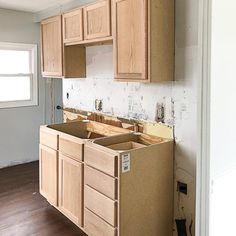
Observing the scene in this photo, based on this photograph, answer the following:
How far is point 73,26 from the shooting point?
124 inches

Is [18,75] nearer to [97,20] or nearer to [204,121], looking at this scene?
[97,20]

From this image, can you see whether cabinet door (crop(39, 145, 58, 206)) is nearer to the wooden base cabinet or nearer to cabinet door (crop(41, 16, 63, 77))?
the wooden base cabinet

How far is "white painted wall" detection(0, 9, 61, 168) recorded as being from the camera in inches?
176

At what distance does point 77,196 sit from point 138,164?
78 centimetres

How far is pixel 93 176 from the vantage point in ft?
8.04

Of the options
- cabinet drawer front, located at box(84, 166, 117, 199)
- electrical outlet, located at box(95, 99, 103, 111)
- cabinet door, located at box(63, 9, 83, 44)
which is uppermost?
cabinet door, located at box(63, 9, 83, 44)

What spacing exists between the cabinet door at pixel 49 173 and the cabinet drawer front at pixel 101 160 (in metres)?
0.64

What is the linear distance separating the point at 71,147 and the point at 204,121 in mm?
1439

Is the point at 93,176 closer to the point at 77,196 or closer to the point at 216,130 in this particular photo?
the point at 77,196

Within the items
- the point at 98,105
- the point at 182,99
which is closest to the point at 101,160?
the point at 182,99

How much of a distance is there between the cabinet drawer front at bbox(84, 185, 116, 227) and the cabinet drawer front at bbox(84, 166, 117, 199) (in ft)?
0.14

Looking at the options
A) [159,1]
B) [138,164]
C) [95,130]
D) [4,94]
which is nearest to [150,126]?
[138,164]

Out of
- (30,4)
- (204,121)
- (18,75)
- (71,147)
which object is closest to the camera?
(204,121)

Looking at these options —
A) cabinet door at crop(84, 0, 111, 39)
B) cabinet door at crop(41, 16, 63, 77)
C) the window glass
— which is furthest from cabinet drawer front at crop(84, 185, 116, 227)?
the window glass
